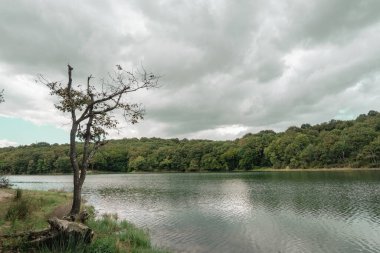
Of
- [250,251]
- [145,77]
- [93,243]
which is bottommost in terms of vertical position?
[250,251]

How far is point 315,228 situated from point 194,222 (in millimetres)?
11791

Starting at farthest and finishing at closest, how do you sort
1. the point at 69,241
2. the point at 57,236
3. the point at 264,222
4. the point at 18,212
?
1. the point at 264,222
2. the point at 18,212
3. the point at 57,236
4. the point at 69,241

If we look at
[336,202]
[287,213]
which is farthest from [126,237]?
[336,202]

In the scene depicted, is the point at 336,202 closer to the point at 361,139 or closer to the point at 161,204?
the point at 161,204

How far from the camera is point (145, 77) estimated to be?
27.6 m

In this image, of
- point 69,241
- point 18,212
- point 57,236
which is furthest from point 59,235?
point 18,212

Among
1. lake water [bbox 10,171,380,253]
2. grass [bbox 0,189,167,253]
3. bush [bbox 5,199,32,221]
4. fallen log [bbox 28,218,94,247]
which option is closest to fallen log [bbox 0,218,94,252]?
fallen log [bbox 28,218,94,247]

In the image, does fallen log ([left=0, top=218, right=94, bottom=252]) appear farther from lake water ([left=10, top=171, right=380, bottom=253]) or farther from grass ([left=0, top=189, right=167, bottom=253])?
lake water ([left=10, top=171, right=380, bottom=253])

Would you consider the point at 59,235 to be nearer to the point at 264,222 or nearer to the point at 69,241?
the point at 69,241

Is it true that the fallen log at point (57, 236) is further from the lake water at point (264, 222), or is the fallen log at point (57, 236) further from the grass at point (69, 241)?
the lake water at point (264, 222)

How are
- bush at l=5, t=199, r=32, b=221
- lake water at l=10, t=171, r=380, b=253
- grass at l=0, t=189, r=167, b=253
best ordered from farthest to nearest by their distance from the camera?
lake water at l=10, t=171, r=380, b=253 → bush at l=5, t=199, r=32, b=221 → grass at l=0, t=189, r=167, b=253

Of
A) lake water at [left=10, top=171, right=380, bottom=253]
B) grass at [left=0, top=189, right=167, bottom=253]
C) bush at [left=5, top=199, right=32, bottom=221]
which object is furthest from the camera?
lake water at [left=10, top=171, right=380, bottom=253]

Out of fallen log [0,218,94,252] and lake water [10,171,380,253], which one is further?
lake water [10,171,380,253]

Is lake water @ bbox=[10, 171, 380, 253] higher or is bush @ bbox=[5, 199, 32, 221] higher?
bush @ bbox=[5, 199, 32, 221]
